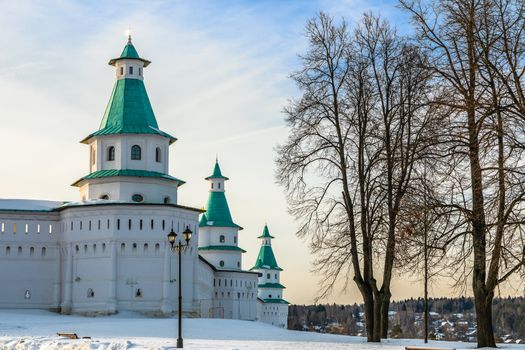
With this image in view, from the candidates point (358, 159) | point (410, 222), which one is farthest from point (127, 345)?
point (358, 159)

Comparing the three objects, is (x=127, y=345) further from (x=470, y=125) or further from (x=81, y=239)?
(x=81, y=239)

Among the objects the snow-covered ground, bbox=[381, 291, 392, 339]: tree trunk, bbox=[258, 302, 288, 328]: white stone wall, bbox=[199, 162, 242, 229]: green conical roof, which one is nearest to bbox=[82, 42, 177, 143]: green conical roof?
the snow-covered ground

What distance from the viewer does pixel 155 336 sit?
3788 centimetres

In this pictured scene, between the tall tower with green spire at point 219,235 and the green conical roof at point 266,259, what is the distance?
74.9ft

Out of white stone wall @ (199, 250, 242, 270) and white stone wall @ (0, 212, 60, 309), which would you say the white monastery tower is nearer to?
white stone wall @ (0, 212, 60, 309)

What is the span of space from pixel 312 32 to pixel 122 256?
96.7 ft

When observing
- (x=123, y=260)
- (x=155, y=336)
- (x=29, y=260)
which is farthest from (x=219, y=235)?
(x=155, y=336)

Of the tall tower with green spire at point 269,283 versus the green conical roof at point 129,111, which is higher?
the green conical roof at point 129,111

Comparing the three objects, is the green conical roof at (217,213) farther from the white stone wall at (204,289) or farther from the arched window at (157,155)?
the arched window at (157,155)

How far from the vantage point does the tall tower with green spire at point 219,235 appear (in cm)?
9006

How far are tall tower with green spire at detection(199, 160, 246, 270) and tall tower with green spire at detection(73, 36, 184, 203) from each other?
87.8 feet

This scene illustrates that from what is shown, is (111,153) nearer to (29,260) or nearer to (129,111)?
(129,111)

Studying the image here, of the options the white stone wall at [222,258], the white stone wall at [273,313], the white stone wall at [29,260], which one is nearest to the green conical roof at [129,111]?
the white stone wall at [29,260]

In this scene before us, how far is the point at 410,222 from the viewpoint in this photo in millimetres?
24938
